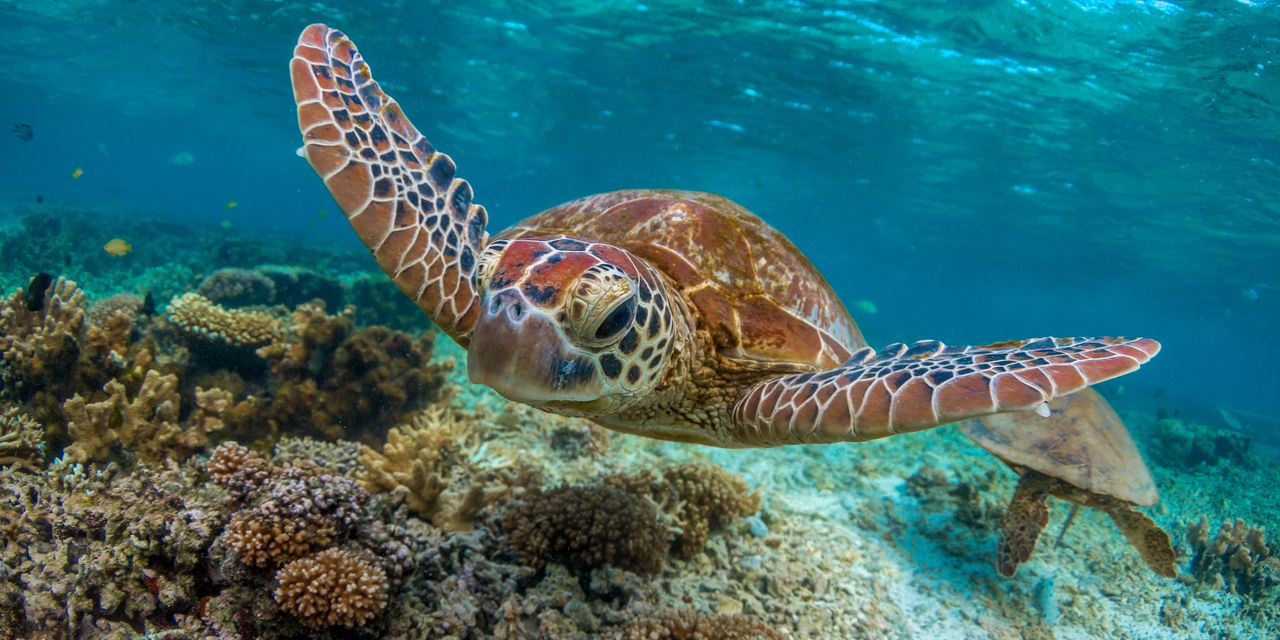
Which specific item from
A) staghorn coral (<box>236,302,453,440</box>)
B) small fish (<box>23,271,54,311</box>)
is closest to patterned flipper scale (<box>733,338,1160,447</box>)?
staghorn coral (<box>236,302,453,440</box>)

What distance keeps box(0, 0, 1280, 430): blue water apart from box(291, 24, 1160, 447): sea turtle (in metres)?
12.5

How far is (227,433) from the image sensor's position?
4031 millimetres

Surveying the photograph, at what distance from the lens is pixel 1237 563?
448cm

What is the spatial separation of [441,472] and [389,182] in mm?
1916

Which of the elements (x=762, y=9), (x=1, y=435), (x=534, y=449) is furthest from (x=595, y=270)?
(x=762, y=9)

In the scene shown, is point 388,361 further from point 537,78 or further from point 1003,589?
point 537,78

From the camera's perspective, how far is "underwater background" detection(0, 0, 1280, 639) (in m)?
2.87

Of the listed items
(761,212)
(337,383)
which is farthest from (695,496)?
(761,212)

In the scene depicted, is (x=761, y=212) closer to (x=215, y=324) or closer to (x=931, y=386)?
(x=215, y=324)

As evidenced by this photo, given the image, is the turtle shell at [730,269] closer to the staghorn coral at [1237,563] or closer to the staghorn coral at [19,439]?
the staghorn coral at [19,439]

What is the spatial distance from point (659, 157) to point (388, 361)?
26.4 m

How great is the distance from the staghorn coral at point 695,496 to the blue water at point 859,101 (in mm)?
12852

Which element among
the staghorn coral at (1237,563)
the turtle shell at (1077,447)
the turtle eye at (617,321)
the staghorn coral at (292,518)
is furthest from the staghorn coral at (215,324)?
the staghorn coral at (1237,563)

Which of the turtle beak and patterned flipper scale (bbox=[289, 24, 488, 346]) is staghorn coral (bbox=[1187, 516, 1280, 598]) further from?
patterned flipper scale (bbox=[289, 24, 488, 346])
